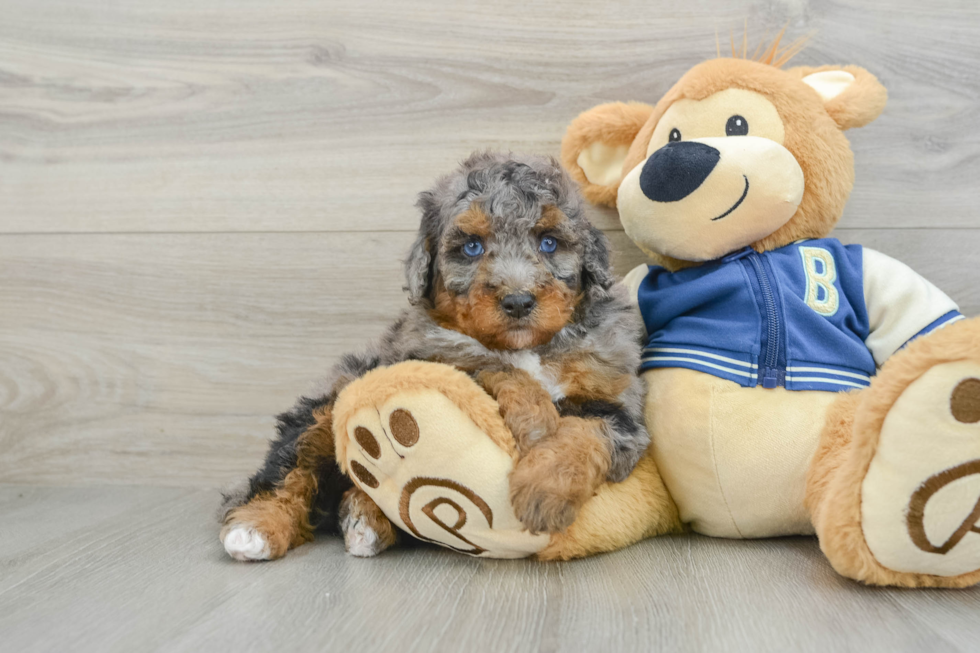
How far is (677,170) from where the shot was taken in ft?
4.98

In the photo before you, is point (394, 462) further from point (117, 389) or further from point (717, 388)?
point (117, 389)

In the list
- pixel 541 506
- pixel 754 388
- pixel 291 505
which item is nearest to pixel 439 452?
pixel 541 506

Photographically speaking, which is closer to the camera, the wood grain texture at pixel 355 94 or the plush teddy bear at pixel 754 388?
the plush teddy bear at pixel 754 388

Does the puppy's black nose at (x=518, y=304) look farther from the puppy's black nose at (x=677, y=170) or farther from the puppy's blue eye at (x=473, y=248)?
the puppy's black nose at (x=677, y=170)

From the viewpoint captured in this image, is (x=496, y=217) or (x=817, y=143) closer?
(x=496, y=217)

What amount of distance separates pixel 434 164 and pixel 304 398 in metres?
0.81

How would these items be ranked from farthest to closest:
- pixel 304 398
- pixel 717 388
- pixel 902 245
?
pixel 902 245 < pixel 304 398 < pixel 717 388

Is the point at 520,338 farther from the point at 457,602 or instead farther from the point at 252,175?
the point at 252,175

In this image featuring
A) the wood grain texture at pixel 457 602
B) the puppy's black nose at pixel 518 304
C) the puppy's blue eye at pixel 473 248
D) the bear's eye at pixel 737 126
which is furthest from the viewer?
the bear's eye at pixel 737 126

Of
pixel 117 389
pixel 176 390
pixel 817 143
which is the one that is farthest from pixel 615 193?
pixel 117 389

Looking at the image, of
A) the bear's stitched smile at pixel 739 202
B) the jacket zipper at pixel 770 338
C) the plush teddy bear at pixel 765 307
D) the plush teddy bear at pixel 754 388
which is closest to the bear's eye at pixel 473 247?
the plush teddy bear at pixel 754 388

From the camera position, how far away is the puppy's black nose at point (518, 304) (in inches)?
53.0

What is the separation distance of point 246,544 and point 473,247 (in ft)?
2.56

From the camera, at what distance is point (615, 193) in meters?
1.85
